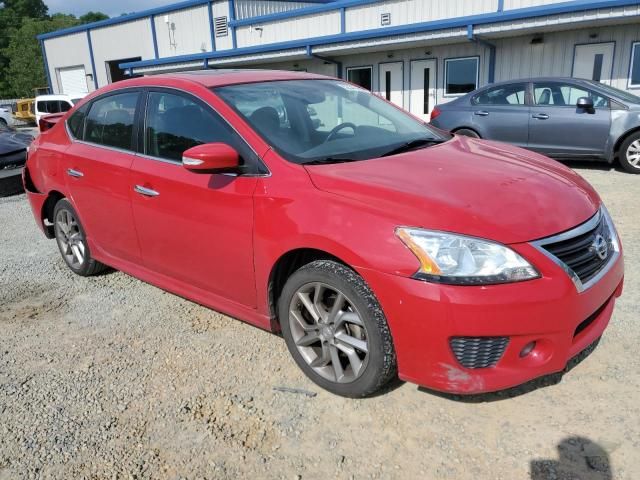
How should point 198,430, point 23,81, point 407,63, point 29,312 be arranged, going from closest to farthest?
point 198,430 → point 29,312 → point 407,63 → point 23,81

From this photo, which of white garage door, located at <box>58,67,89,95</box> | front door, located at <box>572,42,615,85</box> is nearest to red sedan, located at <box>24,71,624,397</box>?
front door, located at <box>572,42,615,85</box>

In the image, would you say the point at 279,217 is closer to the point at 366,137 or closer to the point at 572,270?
the point at 366,137

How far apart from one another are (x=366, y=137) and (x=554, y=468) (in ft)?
6.68

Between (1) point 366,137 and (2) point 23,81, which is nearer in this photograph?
(1) point 366,137

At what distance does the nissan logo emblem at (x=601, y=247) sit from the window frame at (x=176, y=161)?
1.66m

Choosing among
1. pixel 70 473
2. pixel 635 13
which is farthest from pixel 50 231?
pixel 635 13

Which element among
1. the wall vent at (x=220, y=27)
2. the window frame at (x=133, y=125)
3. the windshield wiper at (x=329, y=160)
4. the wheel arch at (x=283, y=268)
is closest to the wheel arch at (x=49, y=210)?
the window frame at (x=133, y=125)

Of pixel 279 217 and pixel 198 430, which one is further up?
pixel 279 217

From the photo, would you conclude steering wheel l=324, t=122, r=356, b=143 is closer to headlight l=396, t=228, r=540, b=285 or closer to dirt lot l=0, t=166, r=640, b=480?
headlight l=396, t=228, r=540, b=285

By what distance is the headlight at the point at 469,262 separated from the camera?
229 cm

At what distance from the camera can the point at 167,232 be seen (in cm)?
347

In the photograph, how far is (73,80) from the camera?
3412 centimetres

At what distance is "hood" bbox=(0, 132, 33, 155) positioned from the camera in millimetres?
8602

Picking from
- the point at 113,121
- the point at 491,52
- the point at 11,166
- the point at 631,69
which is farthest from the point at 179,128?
the point at 491,52
